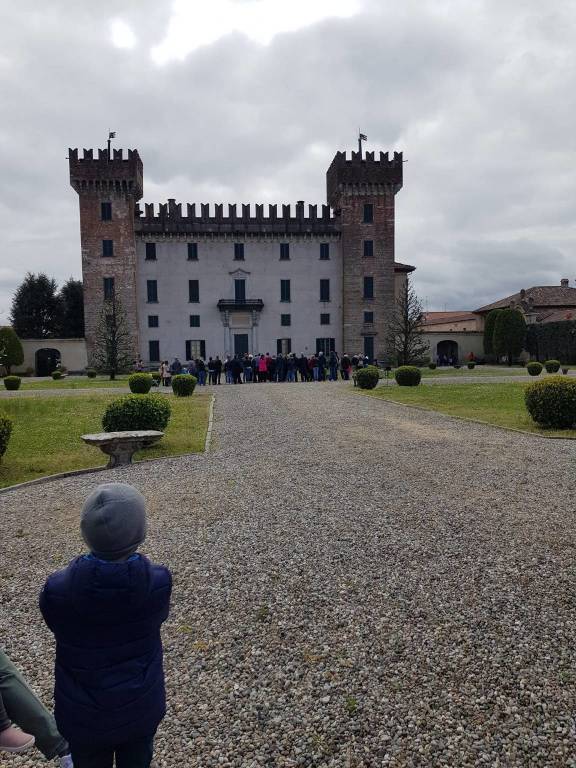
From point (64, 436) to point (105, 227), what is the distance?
1377 inches

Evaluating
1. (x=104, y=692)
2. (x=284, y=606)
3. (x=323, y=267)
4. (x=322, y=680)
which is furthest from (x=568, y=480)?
(x=323, y=267)

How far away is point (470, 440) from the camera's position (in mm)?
11195

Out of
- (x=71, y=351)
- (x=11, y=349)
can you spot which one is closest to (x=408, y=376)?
(x=71, y=351)

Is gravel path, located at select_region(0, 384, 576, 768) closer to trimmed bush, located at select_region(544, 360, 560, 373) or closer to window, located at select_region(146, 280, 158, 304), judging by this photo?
trimmed bush, located at select_region(544, 360, 560, 373)

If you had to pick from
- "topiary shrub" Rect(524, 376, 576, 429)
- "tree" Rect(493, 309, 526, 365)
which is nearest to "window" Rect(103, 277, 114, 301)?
"tree" Rect(493, 309, 526, 365)

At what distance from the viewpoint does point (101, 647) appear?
2135 mm

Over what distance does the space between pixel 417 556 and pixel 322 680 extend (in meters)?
2.03

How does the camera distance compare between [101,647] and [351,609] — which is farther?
[351,609]

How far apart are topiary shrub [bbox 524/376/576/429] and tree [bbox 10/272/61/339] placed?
5299 centimetres

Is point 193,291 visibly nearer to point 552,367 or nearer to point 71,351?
point 71,351

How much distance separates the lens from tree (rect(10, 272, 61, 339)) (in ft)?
186

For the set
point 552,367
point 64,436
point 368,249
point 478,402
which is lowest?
point 64,436

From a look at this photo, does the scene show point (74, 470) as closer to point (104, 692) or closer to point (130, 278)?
point (104, 692)

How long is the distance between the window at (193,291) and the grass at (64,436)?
26.2m
